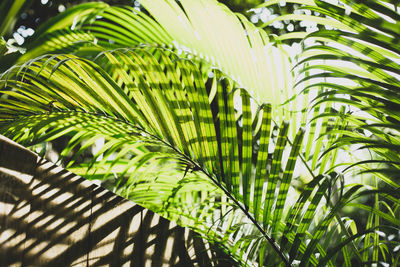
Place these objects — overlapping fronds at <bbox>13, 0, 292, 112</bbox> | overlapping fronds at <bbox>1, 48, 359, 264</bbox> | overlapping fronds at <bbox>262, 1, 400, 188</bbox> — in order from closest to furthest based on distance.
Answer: overlapping fronds at <bbox>262, 1, 400, 188</bbox> < overlapping fronds at <bbox>1, 48, 359, 264</bbox> < overlapping fronds at <bbox>13, 0, 292, 112</bbox>

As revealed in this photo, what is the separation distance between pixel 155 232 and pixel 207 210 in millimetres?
385

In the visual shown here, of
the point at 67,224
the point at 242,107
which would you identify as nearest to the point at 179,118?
the point at 242,107

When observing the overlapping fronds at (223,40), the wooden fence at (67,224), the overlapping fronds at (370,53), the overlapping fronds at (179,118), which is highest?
the overlapping fronds at (223,40)

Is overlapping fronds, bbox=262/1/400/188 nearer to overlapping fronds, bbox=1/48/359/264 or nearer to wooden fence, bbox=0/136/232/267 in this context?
overlapping fronds, bbox=1/48/359/264

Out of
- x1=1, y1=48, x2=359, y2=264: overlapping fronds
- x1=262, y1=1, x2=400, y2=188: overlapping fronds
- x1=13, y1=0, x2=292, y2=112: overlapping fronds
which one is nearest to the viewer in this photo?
x1=262, y1=1, x2=400, y2=188: overlapping fronds

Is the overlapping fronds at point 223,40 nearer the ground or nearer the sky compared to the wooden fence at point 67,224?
nearer the sky

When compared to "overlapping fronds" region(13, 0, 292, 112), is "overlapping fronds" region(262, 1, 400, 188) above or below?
below

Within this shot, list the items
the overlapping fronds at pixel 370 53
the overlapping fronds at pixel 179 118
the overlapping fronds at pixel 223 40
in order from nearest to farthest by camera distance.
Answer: the overlapping fronds at pixel 370 53
the overlapping fronds at pixel 179 118
the overlapping fronds at pixel 223 40

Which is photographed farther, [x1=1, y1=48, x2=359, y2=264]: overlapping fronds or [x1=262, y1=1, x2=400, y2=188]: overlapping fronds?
[x1=1, y1=48, x2=359, y2=264]: overlapping fronds

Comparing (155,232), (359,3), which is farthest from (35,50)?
(359,3)

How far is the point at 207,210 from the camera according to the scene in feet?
4.25

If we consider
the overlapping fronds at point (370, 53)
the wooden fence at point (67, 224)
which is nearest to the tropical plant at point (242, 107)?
the overlapping fronds at point (370, 53)

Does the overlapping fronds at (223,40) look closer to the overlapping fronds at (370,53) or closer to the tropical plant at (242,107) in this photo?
the tropical plant at (242,107)

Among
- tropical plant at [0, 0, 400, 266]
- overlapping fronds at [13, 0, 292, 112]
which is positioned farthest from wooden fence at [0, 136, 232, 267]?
overlapping fronds at [13, 0, 292, 112]
